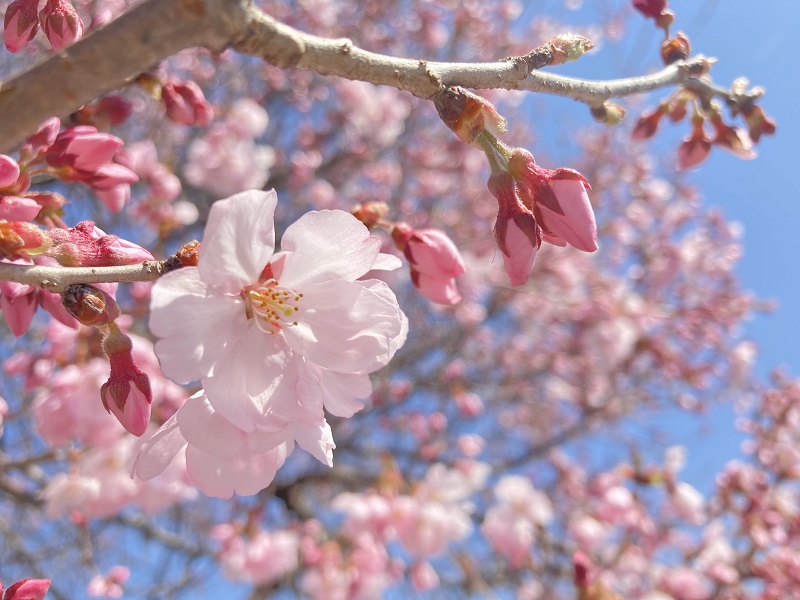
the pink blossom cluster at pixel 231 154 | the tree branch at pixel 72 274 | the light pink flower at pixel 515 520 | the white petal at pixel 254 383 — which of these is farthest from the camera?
the pink blossom cluster at pixel 231 154

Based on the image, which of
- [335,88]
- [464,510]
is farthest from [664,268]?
[464,510]

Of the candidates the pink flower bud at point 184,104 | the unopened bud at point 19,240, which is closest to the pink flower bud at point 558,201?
the unopened bud at point 19,240

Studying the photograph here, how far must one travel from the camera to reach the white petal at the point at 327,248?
86cm

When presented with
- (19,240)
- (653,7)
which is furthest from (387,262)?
(653,7)

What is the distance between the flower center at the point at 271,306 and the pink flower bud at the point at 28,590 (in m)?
0.56

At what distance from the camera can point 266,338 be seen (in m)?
0.92

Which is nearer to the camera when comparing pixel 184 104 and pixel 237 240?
pixel 237 240

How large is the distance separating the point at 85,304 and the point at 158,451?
26cm

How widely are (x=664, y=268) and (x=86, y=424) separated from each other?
687cm

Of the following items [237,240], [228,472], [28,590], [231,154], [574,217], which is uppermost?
[574,217]

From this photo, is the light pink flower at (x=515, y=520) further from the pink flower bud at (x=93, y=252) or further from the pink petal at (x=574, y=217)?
the pink flower bud at (x=93, y=252)

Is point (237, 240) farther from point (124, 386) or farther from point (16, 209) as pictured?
point (16, 209)

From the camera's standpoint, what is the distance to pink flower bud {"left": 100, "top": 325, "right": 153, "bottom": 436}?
866 mm

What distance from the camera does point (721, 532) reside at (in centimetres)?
426
